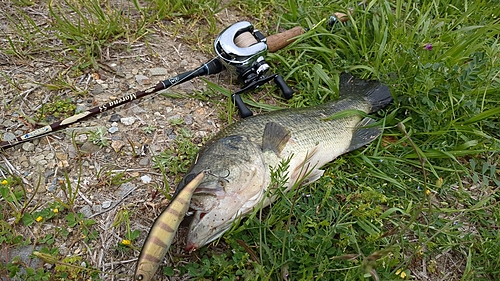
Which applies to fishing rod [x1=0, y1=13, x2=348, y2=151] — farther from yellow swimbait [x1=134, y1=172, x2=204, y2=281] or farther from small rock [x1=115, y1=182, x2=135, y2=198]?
yellow swimbait [x1=134, y1=172, x2=204, y2=281]

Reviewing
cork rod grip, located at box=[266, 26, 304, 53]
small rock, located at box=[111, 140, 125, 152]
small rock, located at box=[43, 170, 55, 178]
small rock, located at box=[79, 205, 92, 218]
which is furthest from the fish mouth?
cork rod grip, located at box=[266, 26, 304, 53]

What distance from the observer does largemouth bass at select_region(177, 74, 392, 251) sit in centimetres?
232

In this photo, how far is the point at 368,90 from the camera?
11.3 feet

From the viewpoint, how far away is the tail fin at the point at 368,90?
132 inches

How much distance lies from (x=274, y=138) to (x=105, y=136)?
50.5 inches

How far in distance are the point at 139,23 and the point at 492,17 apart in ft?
11.7

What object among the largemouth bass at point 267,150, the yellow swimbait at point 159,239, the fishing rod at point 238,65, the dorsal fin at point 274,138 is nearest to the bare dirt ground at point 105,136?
the fishing rod at point 238,65

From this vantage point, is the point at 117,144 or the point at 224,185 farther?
the point at 117,144

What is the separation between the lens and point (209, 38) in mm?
3988

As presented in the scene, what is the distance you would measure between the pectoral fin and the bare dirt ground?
1.10 metres

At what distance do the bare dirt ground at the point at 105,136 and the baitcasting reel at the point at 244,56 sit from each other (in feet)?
0.95

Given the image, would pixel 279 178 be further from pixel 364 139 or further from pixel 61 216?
pixel 61 216

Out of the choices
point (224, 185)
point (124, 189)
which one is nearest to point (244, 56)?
point (224, 185)

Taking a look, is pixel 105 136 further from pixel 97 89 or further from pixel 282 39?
pixel 282 39
